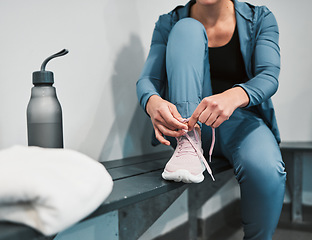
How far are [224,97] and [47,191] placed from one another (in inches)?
16.6

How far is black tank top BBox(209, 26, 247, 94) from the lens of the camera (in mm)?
884

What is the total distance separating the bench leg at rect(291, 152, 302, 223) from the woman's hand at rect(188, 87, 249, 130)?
0.77 m

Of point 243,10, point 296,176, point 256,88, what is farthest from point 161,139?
point 296,176

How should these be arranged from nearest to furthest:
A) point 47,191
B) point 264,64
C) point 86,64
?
point 47,191, point 264,64, point 86,64

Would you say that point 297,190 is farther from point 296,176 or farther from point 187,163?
point 187,163

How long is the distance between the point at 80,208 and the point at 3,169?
11cm

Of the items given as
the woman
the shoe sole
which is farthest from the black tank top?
the shoe sole

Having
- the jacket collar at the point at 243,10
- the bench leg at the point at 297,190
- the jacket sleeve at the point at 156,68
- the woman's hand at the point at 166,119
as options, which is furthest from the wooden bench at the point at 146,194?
the jacket collar at the point at 243,10

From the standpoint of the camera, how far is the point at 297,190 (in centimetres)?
131

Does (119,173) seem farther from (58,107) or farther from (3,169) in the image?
(3,169)

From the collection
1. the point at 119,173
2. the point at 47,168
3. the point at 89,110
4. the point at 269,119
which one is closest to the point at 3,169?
the point at 47,168

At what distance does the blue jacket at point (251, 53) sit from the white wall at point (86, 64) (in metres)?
0.16

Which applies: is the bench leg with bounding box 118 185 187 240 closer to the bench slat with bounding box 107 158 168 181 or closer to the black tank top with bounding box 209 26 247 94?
the bench slat with bounding box 107 158 168 181

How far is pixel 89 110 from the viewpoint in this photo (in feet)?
2.94
